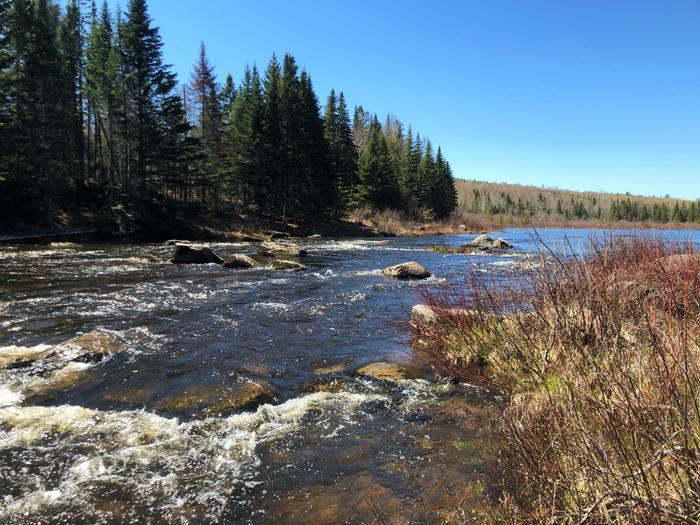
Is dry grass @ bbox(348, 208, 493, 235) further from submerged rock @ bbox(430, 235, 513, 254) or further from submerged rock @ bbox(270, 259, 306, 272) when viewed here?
submerged rock @ bbox(270, 259, 306, 272)

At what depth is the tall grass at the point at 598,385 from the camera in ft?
7.55

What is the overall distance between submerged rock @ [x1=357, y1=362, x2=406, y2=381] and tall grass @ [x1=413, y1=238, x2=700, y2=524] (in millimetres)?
812

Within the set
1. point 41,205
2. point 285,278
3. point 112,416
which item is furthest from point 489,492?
point 41,205

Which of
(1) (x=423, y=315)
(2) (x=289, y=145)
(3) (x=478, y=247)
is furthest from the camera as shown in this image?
(2) (x=289, y=145)

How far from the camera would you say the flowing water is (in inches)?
161

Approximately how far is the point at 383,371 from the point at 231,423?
2.77m

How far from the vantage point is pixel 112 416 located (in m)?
5.84

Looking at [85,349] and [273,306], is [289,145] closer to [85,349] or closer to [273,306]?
[273,306]

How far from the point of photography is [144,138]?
36.8 metres

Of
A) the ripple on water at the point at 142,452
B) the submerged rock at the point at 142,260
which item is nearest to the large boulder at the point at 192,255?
the submerged rock at the point at 142,260

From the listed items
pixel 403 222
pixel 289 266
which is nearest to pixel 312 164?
pixel 403 222

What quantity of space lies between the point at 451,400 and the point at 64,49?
52.1 metres

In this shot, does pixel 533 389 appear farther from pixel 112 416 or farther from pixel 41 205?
pixel 41 205

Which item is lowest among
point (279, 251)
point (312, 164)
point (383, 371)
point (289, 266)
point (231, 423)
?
point (231, 423)
